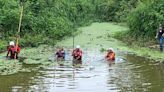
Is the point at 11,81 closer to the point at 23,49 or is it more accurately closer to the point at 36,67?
the point at 36,67

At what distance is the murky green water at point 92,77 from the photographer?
14.2 m

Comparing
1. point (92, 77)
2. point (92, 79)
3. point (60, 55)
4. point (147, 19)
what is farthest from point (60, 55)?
point (147, 19)

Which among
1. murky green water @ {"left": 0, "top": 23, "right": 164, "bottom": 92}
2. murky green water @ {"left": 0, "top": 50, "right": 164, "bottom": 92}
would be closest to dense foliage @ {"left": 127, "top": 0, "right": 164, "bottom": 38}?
murky green water @ {"left": 0, "top": 23, "right": 164, "bottom": 92}

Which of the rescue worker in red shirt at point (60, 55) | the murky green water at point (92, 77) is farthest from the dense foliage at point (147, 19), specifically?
the rescue worker in red shirt at point (60, 55)

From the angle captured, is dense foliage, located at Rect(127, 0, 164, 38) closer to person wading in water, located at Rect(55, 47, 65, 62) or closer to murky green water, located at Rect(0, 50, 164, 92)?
murky green water, located at Rect(0, 50, 164, 92)

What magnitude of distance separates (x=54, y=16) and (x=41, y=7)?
4.71 ft

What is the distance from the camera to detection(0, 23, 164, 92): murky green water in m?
14.2

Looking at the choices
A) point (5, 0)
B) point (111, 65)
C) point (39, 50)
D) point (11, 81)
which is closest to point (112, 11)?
point (5, 0)

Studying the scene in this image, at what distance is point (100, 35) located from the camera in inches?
1223

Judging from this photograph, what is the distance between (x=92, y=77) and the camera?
637 inches

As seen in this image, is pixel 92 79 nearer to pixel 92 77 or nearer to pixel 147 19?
pixel 92 77

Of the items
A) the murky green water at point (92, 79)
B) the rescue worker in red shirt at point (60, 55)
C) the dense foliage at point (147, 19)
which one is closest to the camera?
the murky green water at point (92, 79)

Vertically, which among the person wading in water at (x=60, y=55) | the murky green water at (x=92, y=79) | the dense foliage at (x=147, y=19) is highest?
the dense foliage at (x=147, y=19)

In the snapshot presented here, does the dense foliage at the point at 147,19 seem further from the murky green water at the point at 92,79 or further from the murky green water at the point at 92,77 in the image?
the murky green water at the point at 92,79
